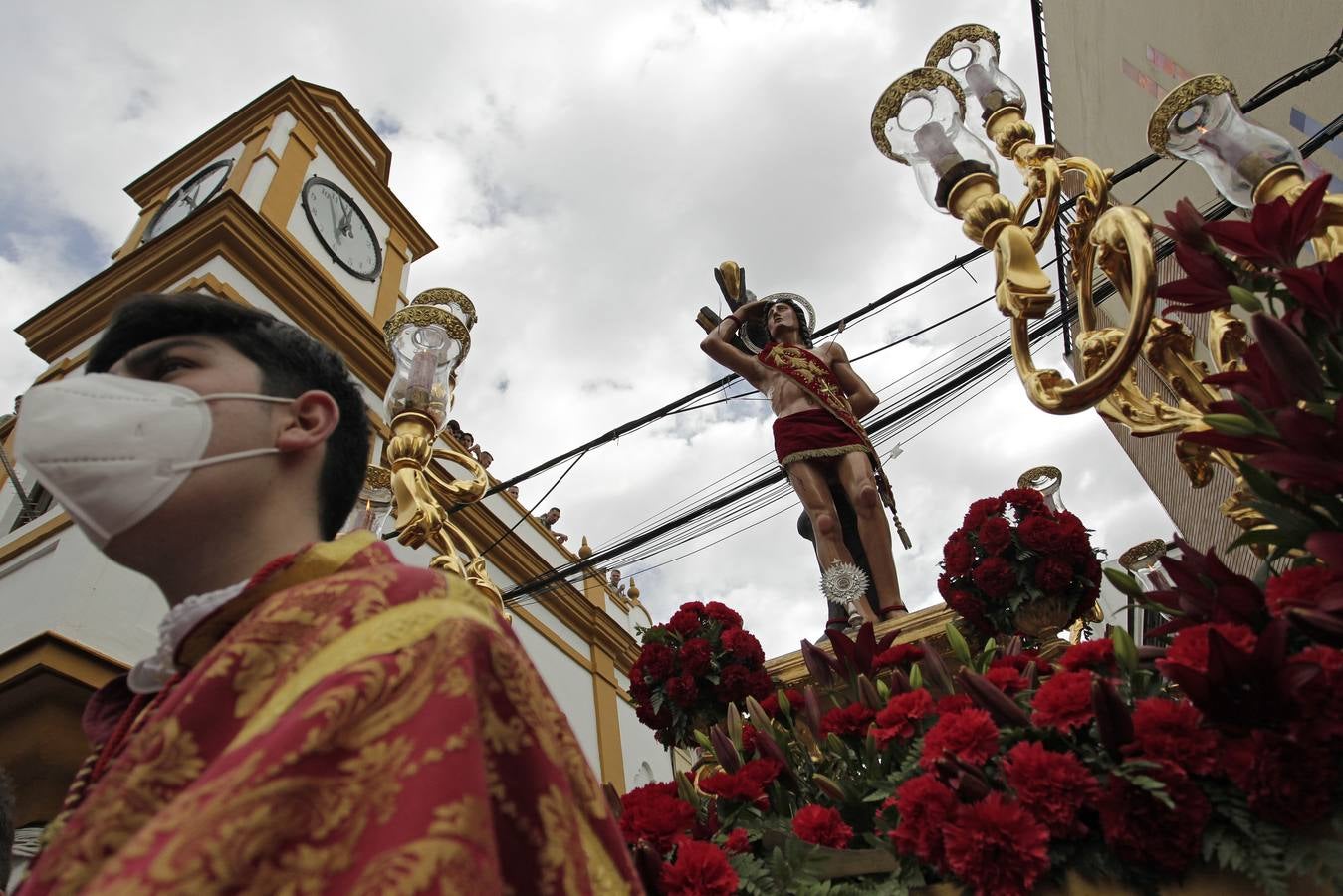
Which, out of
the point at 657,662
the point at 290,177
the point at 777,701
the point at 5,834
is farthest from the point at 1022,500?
the point at 290,177

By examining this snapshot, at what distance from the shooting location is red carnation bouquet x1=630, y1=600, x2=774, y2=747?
2.78 m

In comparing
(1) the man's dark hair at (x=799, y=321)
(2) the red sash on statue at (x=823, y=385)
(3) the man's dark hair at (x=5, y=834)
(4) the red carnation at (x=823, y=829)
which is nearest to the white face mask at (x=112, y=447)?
(4) the red carnation at (x=823, y=829)

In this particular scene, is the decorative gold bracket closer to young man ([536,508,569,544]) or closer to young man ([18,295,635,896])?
young man ([18,295,635,896])

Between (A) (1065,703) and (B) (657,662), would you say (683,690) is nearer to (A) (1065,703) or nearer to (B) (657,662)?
(B) (657,662)

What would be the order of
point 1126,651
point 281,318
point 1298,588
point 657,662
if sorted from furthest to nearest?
point 281,318, point 657,662, point 1126,651, point 1298,588

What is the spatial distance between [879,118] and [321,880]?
2624mm

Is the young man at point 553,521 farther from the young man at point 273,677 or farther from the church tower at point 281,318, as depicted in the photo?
the young man at point 273,677

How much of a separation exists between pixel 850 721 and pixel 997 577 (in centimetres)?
86

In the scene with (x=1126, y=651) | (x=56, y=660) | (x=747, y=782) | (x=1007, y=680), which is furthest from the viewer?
(x=56, y=660)

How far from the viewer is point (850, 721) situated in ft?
6.65

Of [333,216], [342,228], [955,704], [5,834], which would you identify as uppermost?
[333,216]

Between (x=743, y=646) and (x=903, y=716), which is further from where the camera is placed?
(x=743, y=646)

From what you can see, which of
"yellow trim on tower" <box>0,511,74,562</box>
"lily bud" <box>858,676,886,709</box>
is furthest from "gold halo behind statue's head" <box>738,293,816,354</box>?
"yellow trim on tower" <box>0,511,74,562</box>

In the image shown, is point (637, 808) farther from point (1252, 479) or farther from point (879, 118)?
point (879, 118)
